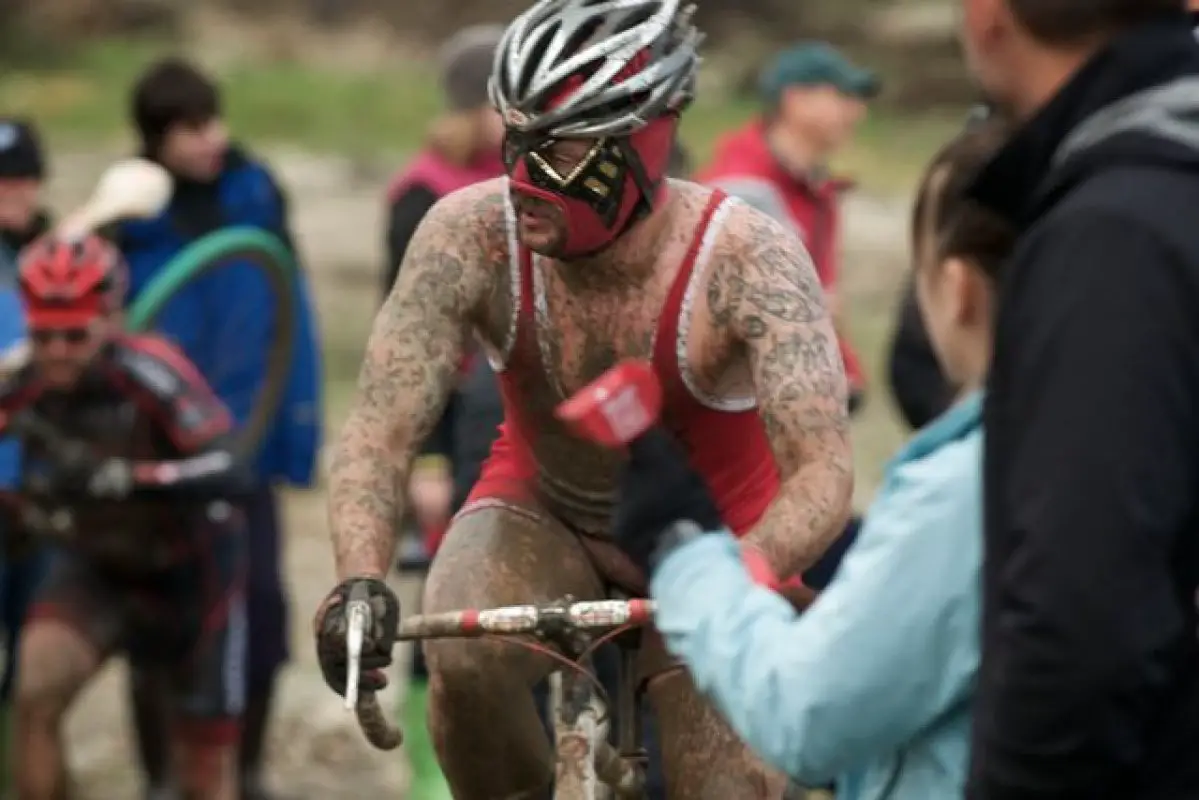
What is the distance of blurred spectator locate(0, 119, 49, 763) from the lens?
927 cm

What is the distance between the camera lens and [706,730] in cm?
505

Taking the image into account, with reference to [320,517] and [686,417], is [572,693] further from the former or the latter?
[320,517]

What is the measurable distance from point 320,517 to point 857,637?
11.7 m

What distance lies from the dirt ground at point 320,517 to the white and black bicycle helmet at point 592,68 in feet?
19.1

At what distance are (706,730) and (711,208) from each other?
0.97 m

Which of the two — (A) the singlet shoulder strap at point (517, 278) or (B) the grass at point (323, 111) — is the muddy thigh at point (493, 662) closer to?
(A) the singlet shoulder strap at point (517, 278)

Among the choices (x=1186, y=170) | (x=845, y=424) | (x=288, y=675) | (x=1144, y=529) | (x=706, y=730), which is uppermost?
(x=1186, y=170)

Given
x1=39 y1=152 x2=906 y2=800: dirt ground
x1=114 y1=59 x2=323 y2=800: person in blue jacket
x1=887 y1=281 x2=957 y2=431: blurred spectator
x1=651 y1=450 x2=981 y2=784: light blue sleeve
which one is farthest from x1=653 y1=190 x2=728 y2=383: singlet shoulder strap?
x1=39 y1=152 x2=906 y2=800: dirt ground

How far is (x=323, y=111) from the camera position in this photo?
2441cm

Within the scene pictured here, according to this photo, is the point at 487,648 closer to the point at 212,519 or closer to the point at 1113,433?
the point at 1113,433

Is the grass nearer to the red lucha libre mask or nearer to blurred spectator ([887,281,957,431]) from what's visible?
blurred spectator ([887,281,957,431])

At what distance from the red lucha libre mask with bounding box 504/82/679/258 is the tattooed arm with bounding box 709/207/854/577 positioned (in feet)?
0.64

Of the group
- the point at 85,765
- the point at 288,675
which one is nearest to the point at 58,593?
the point at 85,765

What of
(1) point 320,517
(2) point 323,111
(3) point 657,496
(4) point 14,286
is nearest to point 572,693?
(3) point 657,496
